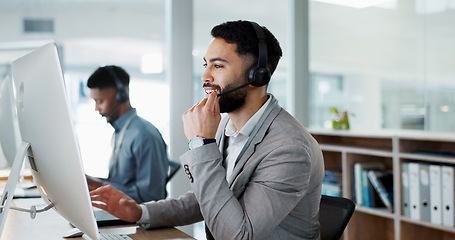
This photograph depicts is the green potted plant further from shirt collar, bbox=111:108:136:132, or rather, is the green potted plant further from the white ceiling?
shirt collar, bbox=111:108:136:132

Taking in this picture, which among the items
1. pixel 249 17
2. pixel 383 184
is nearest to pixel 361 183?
pixel 383 184

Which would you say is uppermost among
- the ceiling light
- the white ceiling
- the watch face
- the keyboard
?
the ceiling light

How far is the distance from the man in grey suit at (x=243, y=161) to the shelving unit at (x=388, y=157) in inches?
53.9

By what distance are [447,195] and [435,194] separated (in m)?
0.07

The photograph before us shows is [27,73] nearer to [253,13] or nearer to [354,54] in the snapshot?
[253,13]

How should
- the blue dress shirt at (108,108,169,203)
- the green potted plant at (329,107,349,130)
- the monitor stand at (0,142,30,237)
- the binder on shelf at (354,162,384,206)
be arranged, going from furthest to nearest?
the green potted plant at (329,107,349,130) < the binder on shelf at (354,162,384,206) < the blue dress shirt at (108,108,169,203) < the monitor stand at (0,142,30,237)

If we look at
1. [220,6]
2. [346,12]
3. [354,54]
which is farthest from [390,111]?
[220,6]

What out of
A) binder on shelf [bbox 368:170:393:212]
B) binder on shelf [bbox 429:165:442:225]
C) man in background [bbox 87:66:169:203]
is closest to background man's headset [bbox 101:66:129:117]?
man in background [bbox 87:66:169:203]

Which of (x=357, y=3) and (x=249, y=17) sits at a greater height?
(x=357, y=3)

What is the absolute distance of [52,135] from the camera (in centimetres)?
95

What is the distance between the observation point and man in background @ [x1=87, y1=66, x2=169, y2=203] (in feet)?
8.20

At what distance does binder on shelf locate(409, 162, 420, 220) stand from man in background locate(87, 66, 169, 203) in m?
1.43

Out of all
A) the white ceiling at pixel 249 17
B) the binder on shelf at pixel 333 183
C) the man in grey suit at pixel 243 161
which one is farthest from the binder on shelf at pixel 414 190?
the man in grey suit at pixel 243 161

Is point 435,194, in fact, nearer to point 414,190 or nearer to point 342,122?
point 414,190
